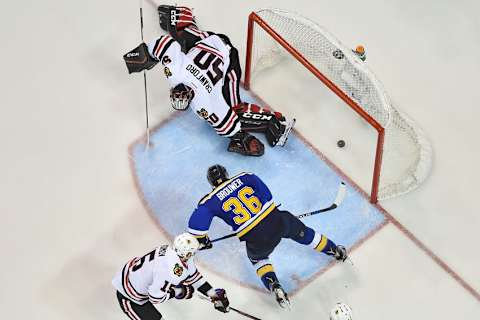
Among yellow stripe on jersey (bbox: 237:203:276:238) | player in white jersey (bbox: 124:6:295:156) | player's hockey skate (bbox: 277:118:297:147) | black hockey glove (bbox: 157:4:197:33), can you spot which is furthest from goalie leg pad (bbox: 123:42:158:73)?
yellow stripe on jersey (bbox: 237:203:276:238)

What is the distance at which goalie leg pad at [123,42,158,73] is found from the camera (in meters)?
6.27

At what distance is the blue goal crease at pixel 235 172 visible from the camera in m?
6.12

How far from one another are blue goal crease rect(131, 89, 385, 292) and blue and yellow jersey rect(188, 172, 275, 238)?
56 cm

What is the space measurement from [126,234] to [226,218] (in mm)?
868

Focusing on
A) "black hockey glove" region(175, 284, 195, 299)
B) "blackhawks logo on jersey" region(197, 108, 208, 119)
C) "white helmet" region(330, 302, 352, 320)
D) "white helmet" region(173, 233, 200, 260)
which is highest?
"blackhawks logo on jersey" region(197, 108, 208, 119)

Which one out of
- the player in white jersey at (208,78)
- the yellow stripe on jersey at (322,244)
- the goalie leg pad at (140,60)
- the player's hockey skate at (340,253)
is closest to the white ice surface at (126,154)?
the player's hockey skate at (340,253)

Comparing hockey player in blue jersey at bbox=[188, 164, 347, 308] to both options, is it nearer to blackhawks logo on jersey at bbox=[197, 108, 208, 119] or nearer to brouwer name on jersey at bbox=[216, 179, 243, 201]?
brouwer name on jersey at bbox=[216, 179, 243, 201]

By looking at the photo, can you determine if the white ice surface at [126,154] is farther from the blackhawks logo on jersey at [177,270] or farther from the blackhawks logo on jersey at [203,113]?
the blackhawks logo on jersey at [177,270]

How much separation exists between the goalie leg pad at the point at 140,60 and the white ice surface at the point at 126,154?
490 mm

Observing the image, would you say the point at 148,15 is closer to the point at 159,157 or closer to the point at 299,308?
the point at 159,157

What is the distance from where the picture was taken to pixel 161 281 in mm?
5312

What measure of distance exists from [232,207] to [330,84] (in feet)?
3.26

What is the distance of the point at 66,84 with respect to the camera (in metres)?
6.89

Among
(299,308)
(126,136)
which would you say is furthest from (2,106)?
(299,308)
